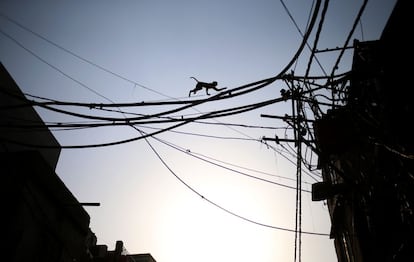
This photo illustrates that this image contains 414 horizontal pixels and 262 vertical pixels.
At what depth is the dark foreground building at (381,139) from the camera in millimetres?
6051

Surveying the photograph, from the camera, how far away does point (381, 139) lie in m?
6.47

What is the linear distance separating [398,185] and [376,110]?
187 cm

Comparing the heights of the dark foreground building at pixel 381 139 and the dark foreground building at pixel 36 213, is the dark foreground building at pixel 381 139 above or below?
above

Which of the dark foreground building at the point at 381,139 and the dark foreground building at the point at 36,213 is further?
the dark foreground building at the point at 36,213

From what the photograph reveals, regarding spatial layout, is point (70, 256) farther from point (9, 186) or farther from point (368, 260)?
point (368, 260)

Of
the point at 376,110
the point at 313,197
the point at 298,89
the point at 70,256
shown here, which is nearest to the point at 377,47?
the point at 376,110

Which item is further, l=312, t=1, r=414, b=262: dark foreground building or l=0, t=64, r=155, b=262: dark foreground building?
l=0, t=64, r=155, b=262: dark foreground building

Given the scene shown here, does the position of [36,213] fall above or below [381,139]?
below

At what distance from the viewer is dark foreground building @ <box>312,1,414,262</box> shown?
6.05 metres

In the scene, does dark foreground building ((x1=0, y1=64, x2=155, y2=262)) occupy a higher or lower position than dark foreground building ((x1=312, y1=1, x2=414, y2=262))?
lower

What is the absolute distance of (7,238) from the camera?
8906 millimetres

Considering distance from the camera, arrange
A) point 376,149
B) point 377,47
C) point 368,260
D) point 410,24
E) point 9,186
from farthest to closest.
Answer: point 9,186 < point 368,260 < point 376,149 < point 377,47 < point 410,24

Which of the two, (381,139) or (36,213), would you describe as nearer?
(381,139)

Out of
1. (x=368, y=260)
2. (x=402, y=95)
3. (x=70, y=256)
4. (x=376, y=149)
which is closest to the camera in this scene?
(x=402, y=95)
